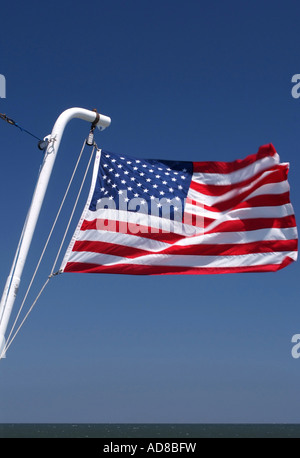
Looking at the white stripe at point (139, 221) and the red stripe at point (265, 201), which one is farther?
the red stripe at point (265, 201)

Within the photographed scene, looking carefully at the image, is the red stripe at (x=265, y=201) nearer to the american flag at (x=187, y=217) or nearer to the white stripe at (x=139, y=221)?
the american flag at (x=187, y=217)

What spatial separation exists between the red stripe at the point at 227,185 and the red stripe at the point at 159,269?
179cm

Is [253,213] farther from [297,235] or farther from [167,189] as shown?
[167,189]

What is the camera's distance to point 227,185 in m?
13.3

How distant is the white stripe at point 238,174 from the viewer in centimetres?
1319

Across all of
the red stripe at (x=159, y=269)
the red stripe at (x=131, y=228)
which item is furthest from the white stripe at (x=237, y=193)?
the red stripe at (x=159, y=269)

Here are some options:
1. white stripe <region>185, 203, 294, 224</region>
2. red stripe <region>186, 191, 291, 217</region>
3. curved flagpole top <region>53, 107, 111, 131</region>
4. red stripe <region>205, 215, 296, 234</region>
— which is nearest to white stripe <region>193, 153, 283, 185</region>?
red stripe <region>186, 191, 291, 217</region>

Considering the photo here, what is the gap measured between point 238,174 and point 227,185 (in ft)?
1.06

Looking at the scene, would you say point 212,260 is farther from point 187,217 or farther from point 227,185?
point 227,185

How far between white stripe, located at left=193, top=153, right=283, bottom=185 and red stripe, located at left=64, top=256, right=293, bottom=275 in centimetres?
194

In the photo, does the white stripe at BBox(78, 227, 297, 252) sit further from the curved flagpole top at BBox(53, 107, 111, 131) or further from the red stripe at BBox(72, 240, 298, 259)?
the curved flagpole top at BBox(53, 107, 111, 131)

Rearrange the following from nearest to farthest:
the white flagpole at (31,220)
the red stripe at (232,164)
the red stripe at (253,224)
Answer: the white flagpole at (31,220) < the red stripe at (253,224) < the red stripe at (232,164)

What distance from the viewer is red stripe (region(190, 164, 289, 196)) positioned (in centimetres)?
1319
